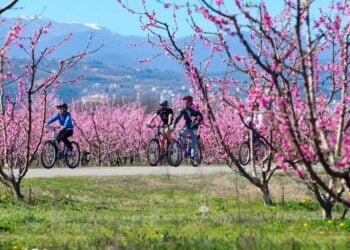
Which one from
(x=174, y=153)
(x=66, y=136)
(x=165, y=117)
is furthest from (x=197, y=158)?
(x=66, y=136)

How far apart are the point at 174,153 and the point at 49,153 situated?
3913 mm

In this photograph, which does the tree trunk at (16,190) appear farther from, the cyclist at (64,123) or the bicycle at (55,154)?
the bicycle at (55,154)

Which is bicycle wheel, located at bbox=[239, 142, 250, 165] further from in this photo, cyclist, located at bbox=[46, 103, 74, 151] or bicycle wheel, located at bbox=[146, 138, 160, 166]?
cyclist, located at bbox=[46, 103, 74, 151]

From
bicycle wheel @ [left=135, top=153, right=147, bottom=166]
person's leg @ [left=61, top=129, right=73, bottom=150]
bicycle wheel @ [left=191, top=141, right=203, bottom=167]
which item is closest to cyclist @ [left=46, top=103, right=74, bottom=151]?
person's leg @ [left=61, top=129, right=73, bottom=150]

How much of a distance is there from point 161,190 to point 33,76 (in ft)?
16.8

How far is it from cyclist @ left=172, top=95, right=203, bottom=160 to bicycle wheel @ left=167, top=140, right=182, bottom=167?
38 centimetres

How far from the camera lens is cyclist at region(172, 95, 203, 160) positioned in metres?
21.3

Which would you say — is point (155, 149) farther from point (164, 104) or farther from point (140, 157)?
point (140, 157)

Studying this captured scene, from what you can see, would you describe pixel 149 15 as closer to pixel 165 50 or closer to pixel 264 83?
pixel 165 50

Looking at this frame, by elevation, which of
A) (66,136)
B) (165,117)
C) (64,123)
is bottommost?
(66,136)

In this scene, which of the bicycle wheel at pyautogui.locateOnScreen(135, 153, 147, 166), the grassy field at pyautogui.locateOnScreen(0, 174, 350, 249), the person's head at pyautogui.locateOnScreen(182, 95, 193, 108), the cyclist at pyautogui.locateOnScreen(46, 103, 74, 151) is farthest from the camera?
the bicycle wheel at pyautogui.locateOnScreen(135, 153, 147, 166)

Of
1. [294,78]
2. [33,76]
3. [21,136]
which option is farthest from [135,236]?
[21,136]

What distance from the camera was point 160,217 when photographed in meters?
11.5

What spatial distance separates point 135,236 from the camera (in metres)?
8.94
